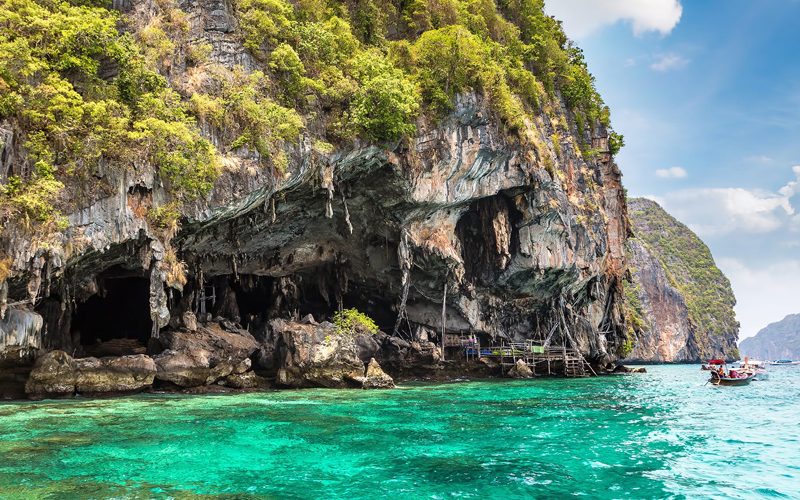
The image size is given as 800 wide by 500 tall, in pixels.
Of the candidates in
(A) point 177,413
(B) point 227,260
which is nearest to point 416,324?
(B) point 227,260

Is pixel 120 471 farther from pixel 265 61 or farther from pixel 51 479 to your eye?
pixel 265 61

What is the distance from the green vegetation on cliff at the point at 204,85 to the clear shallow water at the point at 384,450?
6.27 metres

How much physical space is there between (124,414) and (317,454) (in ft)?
20.1

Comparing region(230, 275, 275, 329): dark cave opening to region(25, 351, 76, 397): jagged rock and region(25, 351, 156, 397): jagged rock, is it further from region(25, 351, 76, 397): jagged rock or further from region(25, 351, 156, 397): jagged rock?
region(25, 351, 76, 397): jagged rock

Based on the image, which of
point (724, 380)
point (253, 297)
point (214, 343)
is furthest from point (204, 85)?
point (724, 380)

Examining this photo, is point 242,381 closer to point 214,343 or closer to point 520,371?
point 214,343

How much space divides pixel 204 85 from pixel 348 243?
1054 cm

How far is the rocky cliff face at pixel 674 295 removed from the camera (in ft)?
286

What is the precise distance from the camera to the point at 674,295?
88.7 m

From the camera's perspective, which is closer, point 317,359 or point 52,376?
point 52,376

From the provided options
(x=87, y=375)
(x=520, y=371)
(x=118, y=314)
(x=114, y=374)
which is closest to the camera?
(x=87, y=375)

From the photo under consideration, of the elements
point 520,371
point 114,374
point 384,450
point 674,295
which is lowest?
point 520,371

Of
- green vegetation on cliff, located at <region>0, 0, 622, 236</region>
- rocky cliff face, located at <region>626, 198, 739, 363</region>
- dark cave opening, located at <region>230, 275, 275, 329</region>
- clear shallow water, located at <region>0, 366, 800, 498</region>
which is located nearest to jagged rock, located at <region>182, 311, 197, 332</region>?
clear shallow water, located at <region>0, 366, 800, 498</region>

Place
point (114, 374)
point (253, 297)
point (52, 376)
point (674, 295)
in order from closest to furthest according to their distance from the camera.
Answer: point (52, 376) → point (114, 374) → point (253, 297) → point (674, 295)
